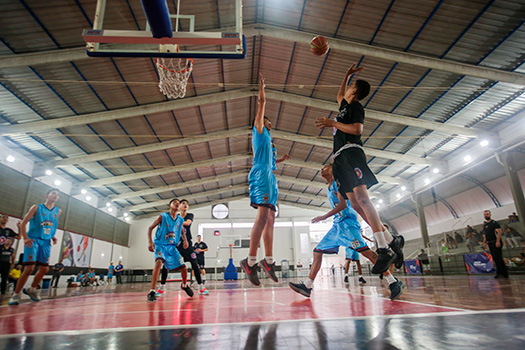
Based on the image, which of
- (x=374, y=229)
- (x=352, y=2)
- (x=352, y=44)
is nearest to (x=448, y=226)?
(x=352, y=44)

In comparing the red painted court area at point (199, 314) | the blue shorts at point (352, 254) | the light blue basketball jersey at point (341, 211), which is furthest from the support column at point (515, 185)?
the red painted court area at point (199, 314)

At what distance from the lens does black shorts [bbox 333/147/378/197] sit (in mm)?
2904

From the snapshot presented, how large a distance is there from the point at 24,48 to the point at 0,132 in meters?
4.45

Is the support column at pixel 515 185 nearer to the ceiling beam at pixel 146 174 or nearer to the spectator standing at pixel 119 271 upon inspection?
the ceiling beam at pixel 146 174

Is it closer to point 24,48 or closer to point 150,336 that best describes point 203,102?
point 24,48

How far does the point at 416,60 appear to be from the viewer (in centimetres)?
1042

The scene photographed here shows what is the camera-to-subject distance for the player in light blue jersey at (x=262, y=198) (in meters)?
3.37

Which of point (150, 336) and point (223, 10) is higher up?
point (223, 10)

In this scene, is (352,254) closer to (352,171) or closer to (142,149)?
(352,171)

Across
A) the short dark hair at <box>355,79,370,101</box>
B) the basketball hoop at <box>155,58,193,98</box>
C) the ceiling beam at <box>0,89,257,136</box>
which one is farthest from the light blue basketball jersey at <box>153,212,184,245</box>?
the ceiling beam at <box>0,89,257,136</box>

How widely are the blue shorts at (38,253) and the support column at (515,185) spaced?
52.5 ft

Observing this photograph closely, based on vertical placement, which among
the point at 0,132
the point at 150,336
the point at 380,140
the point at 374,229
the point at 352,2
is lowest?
the point at 150,336

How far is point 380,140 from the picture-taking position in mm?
16562

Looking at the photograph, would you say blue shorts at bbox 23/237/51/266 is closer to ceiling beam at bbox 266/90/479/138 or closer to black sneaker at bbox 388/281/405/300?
black sneaker at bbox 388/281/405/300
